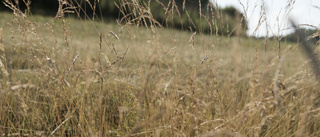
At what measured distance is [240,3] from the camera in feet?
5.01

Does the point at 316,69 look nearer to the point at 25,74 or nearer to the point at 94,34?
the point at 25,74

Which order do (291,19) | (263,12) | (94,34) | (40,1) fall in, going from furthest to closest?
(40,1)
(94,34)
(263,12)
(291,19)

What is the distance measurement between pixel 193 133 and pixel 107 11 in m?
10.1

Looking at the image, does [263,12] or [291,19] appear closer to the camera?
[291,19]

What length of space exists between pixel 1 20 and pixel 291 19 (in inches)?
256

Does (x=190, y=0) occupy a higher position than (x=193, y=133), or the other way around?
(x=190, y=0)

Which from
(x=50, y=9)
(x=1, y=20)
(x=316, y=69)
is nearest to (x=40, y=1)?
(x=50, y=9)

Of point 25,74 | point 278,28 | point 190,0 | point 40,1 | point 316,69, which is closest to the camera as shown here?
point 316,69

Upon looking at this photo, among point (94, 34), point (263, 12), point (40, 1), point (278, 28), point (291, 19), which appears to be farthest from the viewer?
point (40, 1)

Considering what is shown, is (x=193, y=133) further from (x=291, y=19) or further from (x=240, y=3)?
(x=291, y=19)

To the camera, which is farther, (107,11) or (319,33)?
(107,11)

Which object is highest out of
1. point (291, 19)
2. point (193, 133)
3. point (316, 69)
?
point (291, 19)

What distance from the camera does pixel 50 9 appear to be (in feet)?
35.4

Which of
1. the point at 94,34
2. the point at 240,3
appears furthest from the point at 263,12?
the point at 94,34
